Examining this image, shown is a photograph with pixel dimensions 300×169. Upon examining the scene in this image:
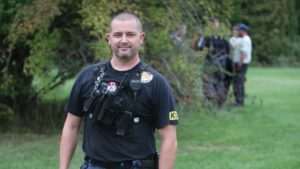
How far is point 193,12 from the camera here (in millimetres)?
10312

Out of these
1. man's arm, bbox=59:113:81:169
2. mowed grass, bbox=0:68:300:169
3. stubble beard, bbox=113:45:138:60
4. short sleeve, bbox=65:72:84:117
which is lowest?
mowed grass, bbox=0:68:300:169

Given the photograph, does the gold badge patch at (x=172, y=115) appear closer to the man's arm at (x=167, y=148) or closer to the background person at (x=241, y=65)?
the man's arm at (x=167, y=148)

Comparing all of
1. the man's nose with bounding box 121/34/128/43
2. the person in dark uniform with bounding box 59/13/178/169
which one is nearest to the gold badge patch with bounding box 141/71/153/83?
the person in dark uniform with bounding box 59/13/178/169

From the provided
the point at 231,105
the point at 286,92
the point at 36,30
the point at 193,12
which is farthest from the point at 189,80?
the point at 286,92

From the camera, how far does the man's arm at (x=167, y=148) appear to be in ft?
12.9

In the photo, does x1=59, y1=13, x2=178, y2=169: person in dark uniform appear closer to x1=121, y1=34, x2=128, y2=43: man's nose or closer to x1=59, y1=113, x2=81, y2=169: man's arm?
x1=121, y1=34, x2=128, y2=43: man's nose

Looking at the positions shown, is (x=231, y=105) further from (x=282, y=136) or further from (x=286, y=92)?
(x=286, y=92)

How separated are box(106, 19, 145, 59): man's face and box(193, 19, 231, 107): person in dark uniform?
6.44 metres

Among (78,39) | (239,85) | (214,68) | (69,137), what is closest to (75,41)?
(78,39)

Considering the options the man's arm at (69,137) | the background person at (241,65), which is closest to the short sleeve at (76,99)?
the man's arm at (69,137)

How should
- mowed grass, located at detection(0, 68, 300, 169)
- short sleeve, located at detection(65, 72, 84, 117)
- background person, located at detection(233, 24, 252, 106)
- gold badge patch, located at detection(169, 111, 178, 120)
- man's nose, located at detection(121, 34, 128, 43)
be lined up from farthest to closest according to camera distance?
1. background person, located at detection(233, 24, 252, 106)
2. mowed grass, located at detection(0, 68, 300, 169)
3. short sleeve, located at detection(65, 72, 84, 117)
4. gold badge patch, located at detection(169, 111, 178, 120)
5. man's nose, located at detection(121, 34, 128, 43)

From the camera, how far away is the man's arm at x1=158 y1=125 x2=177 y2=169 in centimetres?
392

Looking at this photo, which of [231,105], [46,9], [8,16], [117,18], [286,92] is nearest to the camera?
[117,18]

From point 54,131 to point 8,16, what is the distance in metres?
2.15
